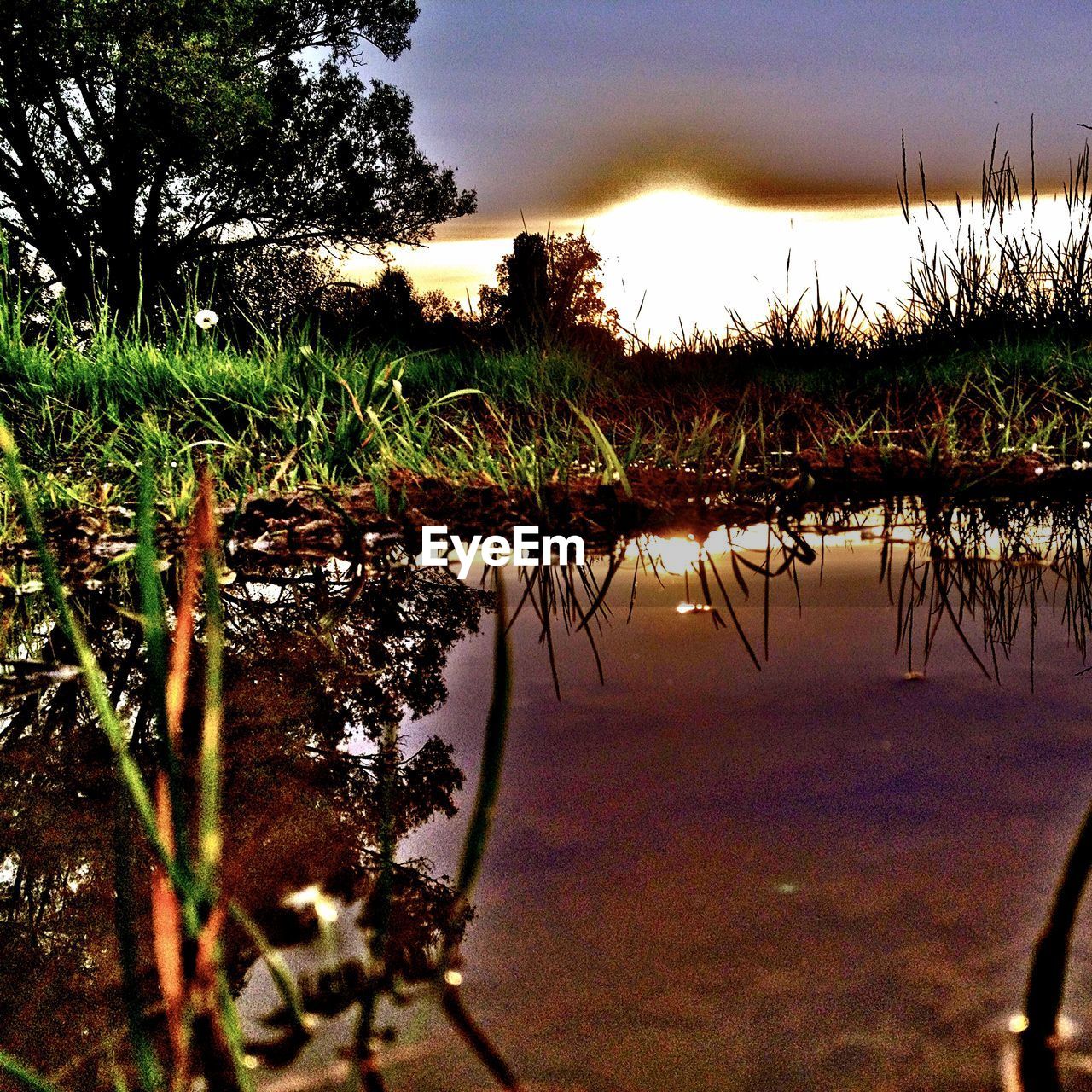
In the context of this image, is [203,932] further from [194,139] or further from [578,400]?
[194,139]

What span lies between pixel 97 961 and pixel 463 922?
1.01 ft

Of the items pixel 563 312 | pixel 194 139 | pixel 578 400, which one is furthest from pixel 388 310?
pixel 578 400

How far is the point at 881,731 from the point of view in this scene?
1.15 m

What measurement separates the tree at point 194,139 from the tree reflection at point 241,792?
828cm

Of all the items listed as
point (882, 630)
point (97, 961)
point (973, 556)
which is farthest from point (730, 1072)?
point (973, 556)

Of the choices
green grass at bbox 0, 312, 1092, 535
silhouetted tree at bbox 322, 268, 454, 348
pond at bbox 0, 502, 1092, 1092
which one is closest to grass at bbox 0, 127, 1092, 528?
green grass at bbox 0, 312, 1092, 535

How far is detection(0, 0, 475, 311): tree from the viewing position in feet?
30.2

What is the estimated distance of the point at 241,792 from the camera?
3.61 ft

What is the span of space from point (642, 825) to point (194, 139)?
10660 millimetres

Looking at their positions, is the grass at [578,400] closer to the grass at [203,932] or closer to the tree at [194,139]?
the grass at [203,932]

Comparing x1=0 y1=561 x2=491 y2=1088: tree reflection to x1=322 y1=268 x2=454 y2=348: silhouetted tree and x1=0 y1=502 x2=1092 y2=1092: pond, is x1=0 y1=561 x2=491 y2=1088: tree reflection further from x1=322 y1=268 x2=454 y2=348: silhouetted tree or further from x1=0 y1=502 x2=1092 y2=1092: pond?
x1=322 y1=268 x2=454 y2=348: silhouetted tree

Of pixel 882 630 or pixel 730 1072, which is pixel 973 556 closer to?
pixel 882 630

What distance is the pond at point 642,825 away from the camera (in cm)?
72

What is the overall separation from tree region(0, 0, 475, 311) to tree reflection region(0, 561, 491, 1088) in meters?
8.28
